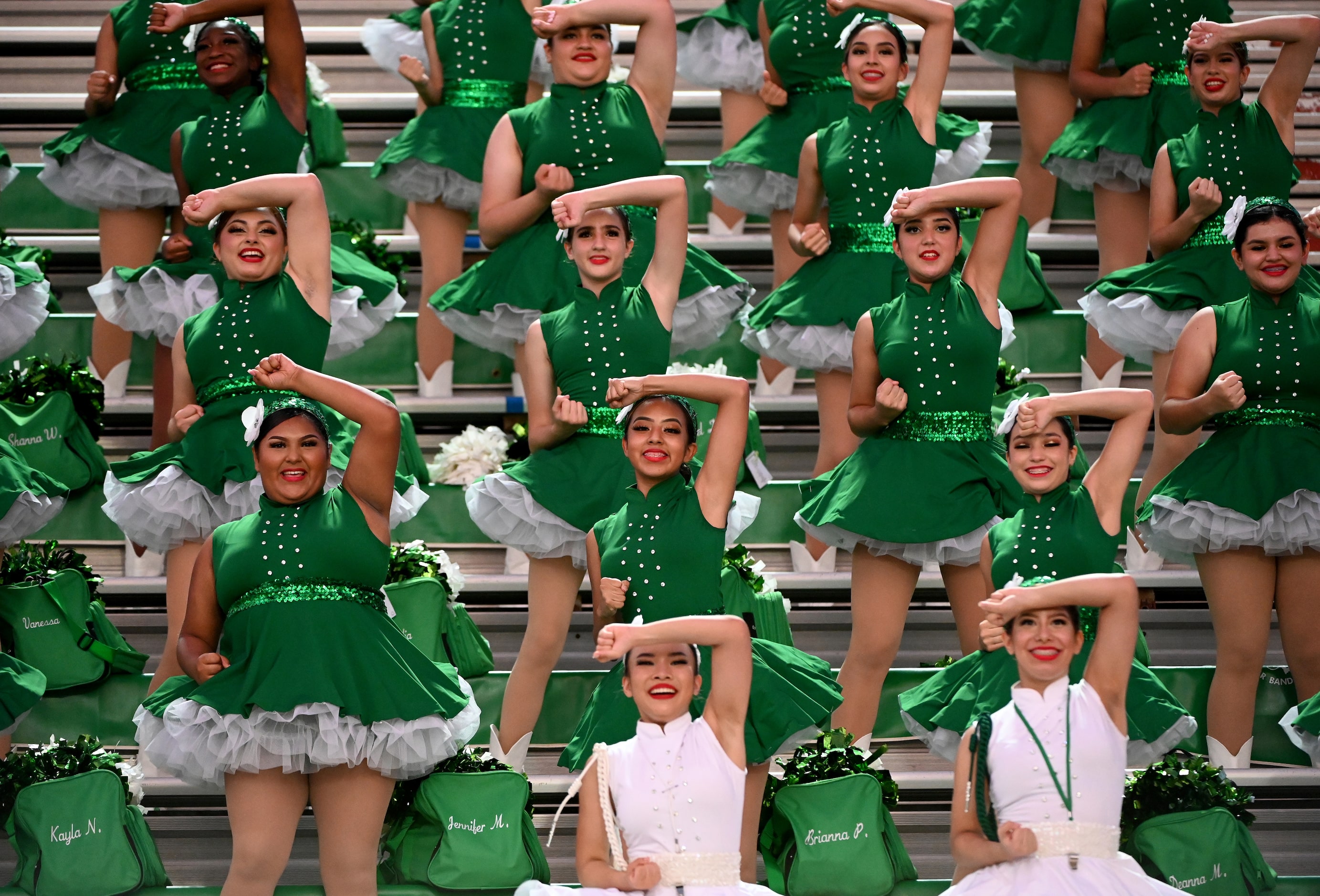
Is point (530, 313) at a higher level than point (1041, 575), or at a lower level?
higher

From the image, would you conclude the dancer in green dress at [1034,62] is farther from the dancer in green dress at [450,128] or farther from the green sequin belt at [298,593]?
the green sequin belt at [298,593]

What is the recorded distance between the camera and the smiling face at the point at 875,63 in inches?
195

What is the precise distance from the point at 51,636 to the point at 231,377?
834 millimetres

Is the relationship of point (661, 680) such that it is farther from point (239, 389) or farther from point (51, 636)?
point (51, 636)

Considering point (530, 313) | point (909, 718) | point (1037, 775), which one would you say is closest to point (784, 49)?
point (530, 313)

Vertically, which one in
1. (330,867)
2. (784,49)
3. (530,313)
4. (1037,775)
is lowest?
(330,867)

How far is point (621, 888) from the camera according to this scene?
10.9 ft

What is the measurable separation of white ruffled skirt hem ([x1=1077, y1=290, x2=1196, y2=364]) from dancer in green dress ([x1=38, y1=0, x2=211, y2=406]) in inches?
104

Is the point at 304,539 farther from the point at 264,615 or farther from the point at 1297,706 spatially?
the point at 1297,706

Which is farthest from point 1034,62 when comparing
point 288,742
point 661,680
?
point 288,742

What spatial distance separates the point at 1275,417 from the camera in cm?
441

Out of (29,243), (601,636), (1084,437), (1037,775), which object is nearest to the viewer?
(601,636)

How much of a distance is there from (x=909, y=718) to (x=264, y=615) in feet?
4.63

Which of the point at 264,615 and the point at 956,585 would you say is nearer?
the point at 264,615
